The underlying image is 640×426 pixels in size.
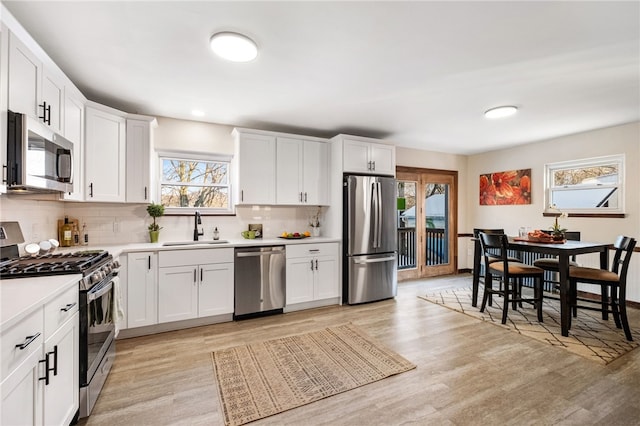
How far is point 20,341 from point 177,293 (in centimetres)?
205

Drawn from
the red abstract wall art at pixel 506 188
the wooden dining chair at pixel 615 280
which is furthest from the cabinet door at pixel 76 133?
the red abstract wall art at pixel 506 188

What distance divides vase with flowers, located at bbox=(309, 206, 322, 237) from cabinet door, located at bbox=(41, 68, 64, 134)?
10.1 feet

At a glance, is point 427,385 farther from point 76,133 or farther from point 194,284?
point 76,133

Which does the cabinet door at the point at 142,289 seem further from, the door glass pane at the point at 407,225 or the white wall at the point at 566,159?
the white wall at the point at 566,159

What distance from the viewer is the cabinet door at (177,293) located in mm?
3070

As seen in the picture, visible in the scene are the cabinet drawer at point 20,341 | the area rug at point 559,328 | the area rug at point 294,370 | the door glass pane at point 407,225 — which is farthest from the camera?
the door glass pane at point 407,225

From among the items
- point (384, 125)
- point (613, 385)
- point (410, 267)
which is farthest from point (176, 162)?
point (613, 385)

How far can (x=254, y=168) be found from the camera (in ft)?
12.7

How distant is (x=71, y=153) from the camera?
231 centimetres

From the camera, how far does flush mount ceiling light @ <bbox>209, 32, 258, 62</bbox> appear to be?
203cm

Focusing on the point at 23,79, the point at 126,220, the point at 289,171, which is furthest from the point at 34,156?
the point at 289,171

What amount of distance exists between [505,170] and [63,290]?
6.39 meters

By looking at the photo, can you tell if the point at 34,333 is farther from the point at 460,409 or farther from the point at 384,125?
the point at 384,125

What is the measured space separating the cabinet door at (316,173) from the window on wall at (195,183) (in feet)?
3.66
